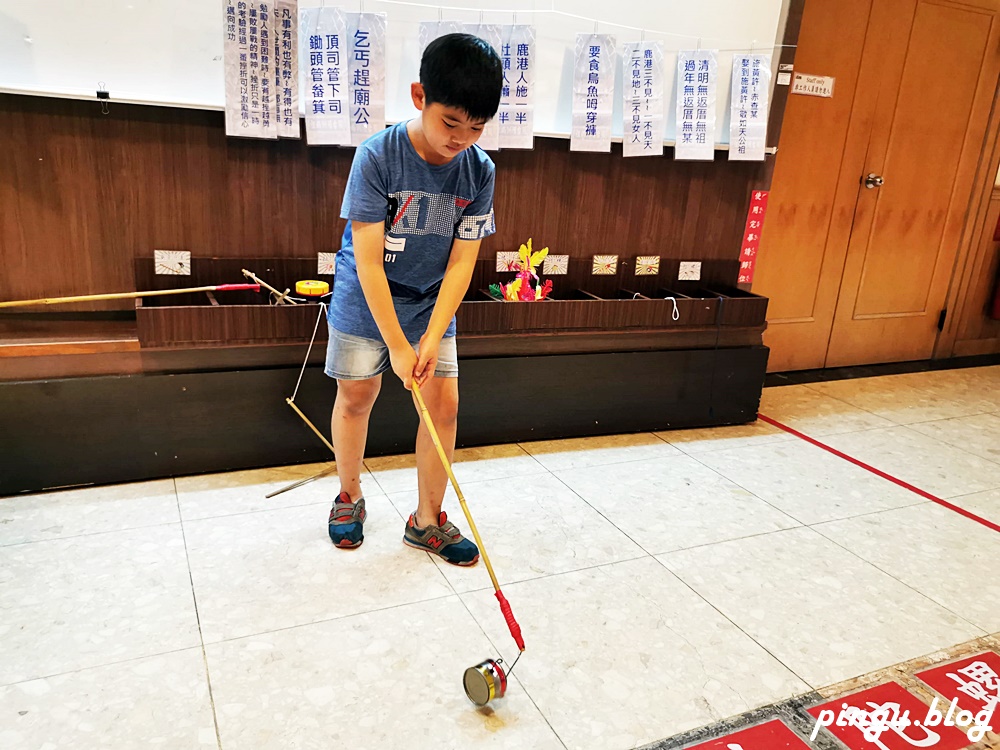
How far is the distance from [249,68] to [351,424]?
1.22 m

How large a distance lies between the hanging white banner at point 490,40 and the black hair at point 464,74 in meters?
0.96

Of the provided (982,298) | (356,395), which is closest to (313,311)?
(356,395)

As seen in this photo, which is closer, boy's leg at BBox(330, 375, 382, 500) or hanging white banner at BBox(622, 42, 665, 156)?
boy's leg at BBox(330, 375, 382, 500)

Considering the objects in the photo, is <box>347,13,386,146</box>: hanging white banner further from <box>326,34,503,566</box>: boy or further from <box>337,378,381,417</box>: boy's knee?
<box>337,378,381,417</box>: boy's knee

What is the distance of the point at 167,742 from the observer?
1.41 meters

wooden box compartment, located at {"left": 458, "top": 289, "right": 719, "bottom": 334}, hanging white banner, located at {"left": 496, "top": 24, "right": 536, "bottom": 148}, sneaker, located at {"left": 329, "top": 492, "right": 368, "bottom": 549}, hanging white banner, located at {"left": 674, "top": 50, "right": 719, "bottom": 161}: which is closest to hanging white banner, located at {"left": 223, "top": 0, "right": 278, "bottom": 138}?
hanging white banner, located at {"left": 496, "top": 24, "right": 536, "bottom": 148}

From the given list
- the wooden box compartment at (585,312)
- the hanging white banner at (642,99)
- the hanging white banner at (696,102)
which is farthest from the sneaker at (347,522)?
the hanging white banner at (696,102)

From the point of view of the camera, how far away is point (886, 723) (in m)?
1.59

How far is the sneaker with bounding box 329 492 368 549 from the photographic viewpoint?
6.85 feet

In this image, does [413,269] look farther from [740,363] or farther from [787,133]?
[787,133]

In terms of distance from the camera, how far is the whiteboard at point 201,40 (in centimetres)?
217

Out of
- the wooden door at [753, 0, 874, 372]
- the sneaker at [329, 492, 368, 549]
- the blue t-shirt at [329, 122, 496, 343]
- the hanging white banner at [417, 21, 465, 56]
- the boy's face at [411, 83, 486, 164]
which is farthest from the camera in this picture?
the wooden door at [753, 0, 874, 372]

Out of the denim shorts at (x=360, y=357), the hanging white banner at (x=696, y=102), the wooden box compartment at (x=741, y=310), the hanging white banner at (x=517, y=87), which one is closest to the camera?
the denim shorts at (x=360, y=357)

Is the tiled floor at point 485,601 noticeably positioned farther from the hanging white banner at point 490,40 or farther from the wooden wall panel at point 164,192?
the hanging white banner at point 490,40
